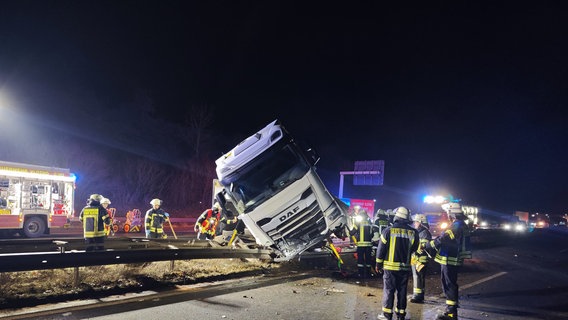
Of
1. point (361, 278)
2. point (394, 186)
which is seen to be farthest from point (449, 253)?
point (394, 186)

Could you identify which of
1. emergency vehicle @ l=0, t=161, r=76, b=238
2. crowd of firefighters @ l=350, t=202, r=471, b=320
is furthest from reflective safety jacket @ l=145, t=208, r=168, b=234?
emergency vehicle @ l=0, t=161, r=76, b=238

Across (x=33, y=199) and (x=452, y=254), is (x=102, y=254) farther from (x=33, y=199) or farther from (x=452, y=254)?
(x=33, y=199)

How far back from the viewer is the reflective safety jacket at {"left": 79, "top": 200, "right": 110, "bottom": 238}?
Result: 816 cm

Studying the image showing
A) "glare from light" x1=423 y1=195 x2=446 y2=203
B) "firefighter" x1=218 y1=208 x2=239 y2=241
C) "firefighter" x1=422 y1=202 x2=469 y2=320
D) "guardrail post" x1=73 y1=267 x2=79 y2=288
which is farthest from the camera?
"glare from light" x1=423 y1=195 x2=446 y2=203

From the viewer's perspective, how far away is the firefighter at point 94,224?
8148 millimetres

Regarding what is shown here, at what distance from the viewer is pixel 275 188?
279 inches

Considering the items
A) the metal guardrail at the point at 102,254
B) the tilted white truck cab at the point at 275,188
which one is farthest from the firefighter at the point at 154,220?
the tilted white truck cab at the point at 275,188

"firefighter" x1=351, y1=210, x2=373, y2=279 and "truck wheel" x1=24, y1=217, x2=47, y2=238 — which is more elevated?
"firefighter" x1=351, y1=210, x2=373, y2=279

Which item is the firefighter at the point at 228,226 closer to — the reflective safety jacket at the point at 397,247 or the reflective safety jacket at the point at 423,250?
the reflective safety jacket at the point at 423,250

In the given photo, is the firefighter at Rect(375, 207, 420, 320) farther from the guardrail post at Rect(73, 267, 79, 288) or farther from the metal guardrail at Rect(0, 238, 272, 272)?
the guardrail post at Rect(73, 267, 79, 288)

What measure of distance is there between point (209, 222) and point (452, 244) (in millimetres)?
6013


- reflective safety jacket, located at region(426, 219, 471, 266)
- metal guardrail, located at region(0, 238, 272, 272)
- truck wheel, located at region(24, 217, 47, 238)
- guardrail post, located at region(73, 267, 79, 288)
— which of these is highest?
reflective safety jacket, located at region(426, 219, 471, 266)

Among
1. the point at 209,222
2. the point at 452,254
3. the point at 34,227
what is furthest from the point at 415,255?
the point at 34,227

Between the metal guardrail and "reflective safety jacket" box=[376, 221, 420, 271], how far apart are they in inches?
137
